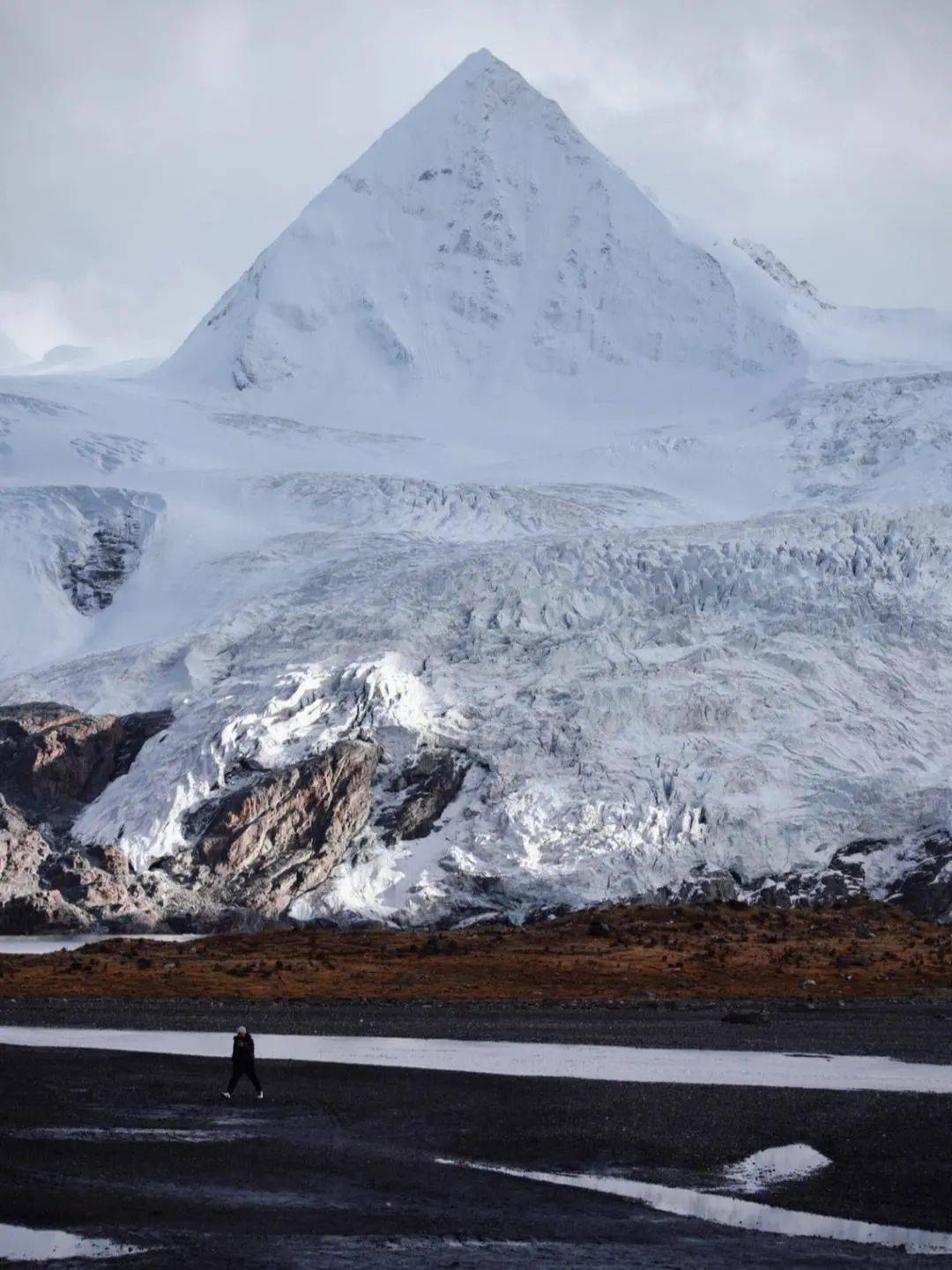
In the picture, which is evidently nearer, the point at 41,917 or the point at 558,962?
the point at 558,962

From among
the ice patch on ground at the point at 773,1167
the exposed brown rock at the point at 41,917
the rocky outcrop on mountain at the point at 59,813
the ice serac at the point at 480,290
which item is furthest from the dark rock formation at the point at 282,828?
the ice serac at the point at 480,290

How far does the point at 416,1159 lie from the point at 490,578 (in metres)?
57.3

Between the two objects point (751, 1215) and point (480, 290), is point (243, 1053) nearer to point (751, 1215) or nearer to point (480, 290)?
point (751, 1215)

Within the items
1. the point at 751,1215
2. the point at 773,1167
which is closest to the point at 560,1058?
the point at 773,1167

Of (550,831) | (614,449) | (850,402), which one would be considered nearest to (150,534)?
(614,449)

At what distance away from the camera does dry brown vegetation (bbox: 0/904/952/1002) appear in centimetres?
4472

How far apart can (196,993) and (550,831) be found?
21433mm

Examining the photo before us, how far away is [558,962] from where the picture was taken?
4941cm

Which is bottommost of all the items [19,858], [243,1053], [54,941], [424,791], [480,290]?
[243,1053]

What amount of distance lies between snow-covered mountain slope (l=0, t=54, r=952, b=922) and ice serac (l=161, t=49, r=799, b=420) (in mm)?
435

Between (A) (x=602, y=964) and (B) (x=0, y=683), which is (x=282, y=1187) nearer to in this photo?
A: (A) (x=602, y=964)

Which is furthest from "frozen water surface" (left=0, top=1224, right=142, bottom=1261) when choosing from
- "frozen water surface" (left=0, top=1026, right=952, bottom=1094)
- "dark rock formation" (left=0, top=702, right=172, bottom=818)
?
"dark rock formation" (left=0, top=702, right=172, bottom=818)

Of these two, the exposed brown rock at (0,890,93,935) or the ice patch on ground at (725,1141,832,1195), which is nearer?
the ice patch on ground at (725,1141,832,1195)

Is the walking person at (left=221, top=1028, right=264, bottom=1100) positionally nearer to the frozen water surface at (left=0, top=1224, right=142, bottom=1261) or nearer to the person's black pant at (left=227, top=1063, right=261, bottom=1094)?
the person's black pant at (left=227, top=1063, right=261, bottom=1094)
